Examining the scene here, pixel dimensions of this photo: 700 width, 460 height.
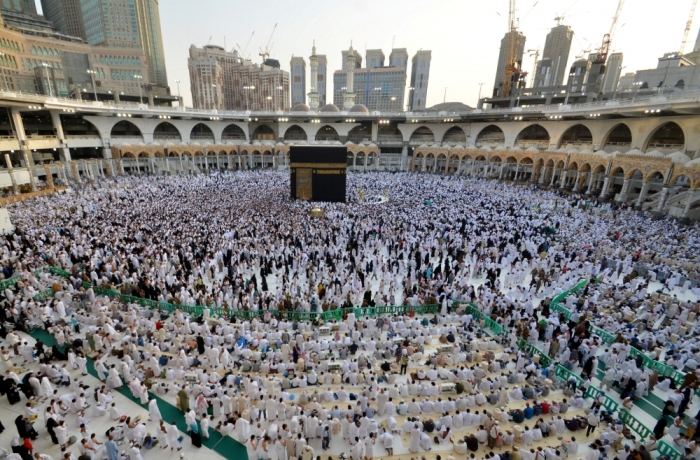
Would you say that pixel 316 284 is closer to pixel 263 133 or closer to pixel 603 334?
pixel 603 334

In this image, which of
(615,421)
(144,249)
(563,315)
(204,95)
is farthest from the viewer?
(204,95)

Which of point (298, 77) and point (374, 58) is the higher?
point (374, 58)

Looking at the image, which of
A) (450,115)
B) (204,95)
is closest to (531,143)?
(450,115)

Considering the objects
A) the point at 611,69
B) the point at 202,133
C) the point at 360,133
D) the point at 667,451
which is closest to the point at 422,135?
the point at 360,133

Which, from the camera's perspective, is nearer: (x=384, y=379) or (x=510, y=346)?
(x=384, y=379)

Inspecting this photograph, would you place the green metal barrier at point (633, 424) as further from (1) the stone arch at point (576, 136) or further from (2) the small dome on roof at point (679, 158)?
(1) the stone arch at point (576, 136)

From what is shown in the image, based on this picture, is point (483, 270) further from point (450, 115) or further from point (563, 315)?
point (450, 115)

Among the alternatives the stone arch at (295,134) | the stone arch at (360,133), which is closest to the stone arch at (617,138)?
the stone arch at (360,133)
